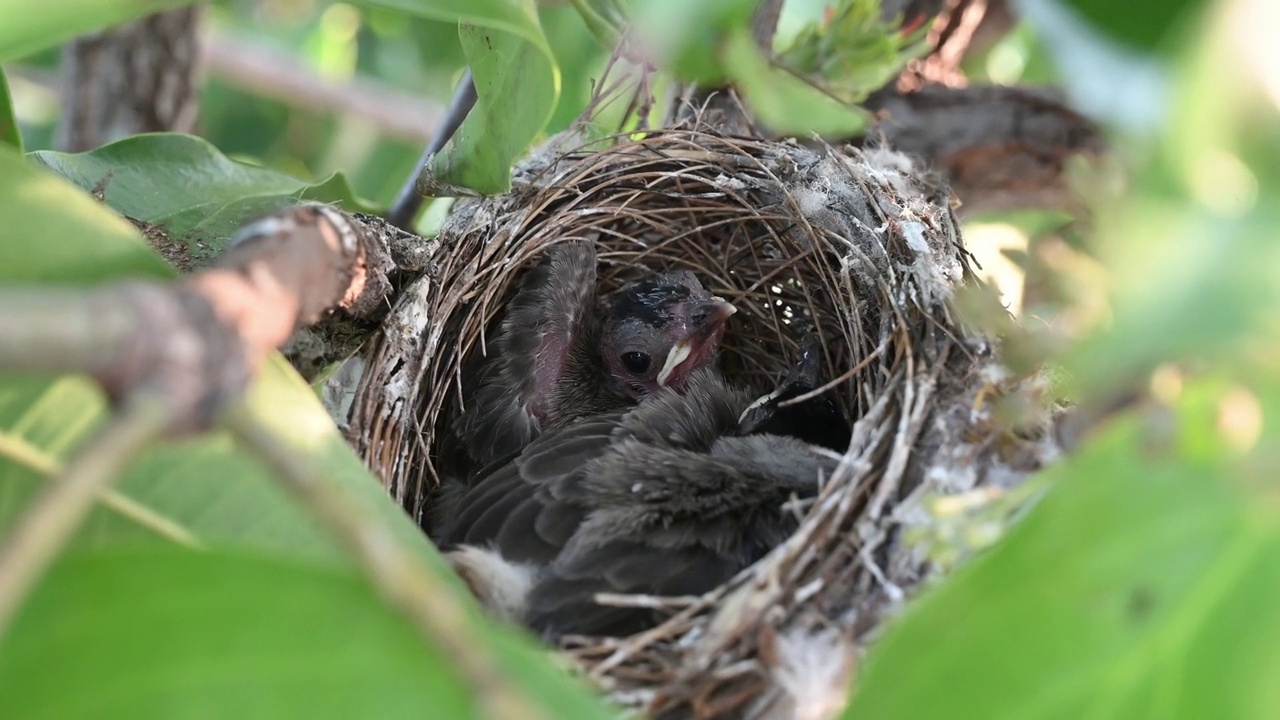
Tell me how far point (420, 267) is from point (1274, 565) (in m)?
1.14

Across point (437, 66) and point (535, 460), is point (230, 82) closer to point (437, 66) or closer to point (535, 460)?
point (437, 66)

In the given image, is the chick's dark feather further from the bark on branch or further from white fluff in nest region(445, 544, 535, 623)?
the bark on branch

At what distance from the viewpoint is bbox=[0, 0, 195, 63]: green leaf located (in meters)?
0.90

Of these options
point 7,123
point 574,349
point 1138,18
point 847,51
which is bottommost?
point 574,349

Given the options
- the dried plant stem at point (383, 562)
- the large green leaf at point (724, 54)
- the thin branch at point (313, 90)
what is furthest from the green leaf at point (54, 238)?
the thin branch at point (313, 90)

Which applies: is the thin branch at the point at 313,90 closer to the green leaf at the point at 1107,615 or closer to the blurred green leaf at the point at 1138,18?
the blurred green leaf at the point at 1138,18

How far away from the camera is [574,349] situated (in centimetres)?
194

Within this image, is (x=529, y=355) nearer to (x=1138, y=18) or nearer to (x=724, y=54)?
(x=724, y=54)

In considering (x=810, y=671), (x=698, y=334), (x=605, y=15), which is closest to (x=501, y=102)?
(x=605, y=15)

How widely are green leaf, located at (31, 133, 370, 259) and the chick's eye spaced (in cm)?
68

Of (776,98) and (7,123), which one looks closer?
(776,98)

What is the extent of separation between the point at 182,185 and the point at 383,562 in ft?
3.29

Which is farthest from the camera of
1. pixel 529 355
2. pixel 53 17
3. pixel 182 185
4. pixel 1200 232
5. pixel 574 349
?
pixel 574 349

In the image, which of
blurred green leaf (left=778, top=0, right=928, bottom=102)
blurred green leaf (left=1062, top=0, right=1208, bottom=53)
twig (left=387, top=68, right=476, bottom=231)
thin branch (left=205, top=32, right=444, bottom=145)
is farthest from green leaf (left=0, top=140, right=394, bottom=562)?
thin branch (left=205, top=32, right=444, bottom=145)
